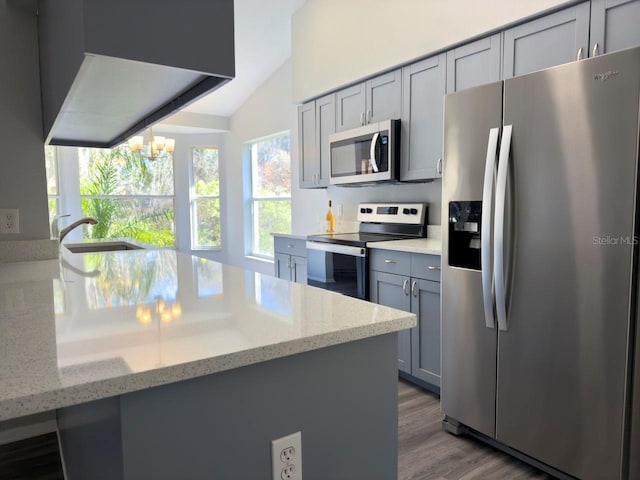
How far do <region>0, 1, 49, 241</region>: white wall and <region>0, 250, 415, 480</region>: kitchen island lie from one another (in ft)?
3.55

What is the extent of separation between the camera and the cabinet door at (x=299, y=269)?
399 cm

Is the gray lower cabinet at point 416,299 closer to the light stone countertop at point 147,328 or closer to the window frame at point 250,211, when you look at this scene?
the light stone countertop at point 147,328

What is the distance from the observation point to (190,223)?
6.61 m

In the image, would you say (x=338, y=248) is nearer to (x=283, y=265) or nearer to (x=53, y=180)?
(x=283, y=265)

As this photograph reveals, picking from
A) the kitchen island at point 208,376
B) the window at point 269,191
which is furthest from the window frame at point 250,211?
the kitchen island at point 208,376

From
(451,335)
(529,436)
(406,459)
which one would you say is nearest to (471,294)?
(451,335)

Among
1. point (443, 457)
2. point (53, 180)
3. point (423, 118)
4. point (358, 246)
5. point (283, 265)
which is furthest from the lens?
point (53, 180)

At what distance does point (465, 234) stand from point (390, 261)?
79 centimetres

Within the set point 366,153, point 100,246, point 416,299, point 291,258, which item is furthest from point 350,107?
point 100,246

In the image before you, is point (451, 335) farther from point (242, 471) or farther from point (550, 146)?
point (242, 471)

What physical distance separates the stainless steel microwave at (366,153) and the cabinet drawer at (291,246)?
2.08ft

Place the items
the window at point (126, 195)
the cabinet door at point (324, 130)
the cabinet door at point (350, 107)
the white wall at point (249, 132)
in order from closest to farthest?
the cabinet door at point (350, 107)
the cabinet door at point (324, 130)
the white wall at point (249, 132)
the window at point (126, 195)

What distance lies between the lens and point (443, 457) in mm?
2119

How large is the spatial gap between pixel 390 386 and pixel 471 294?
1206 millimetres
